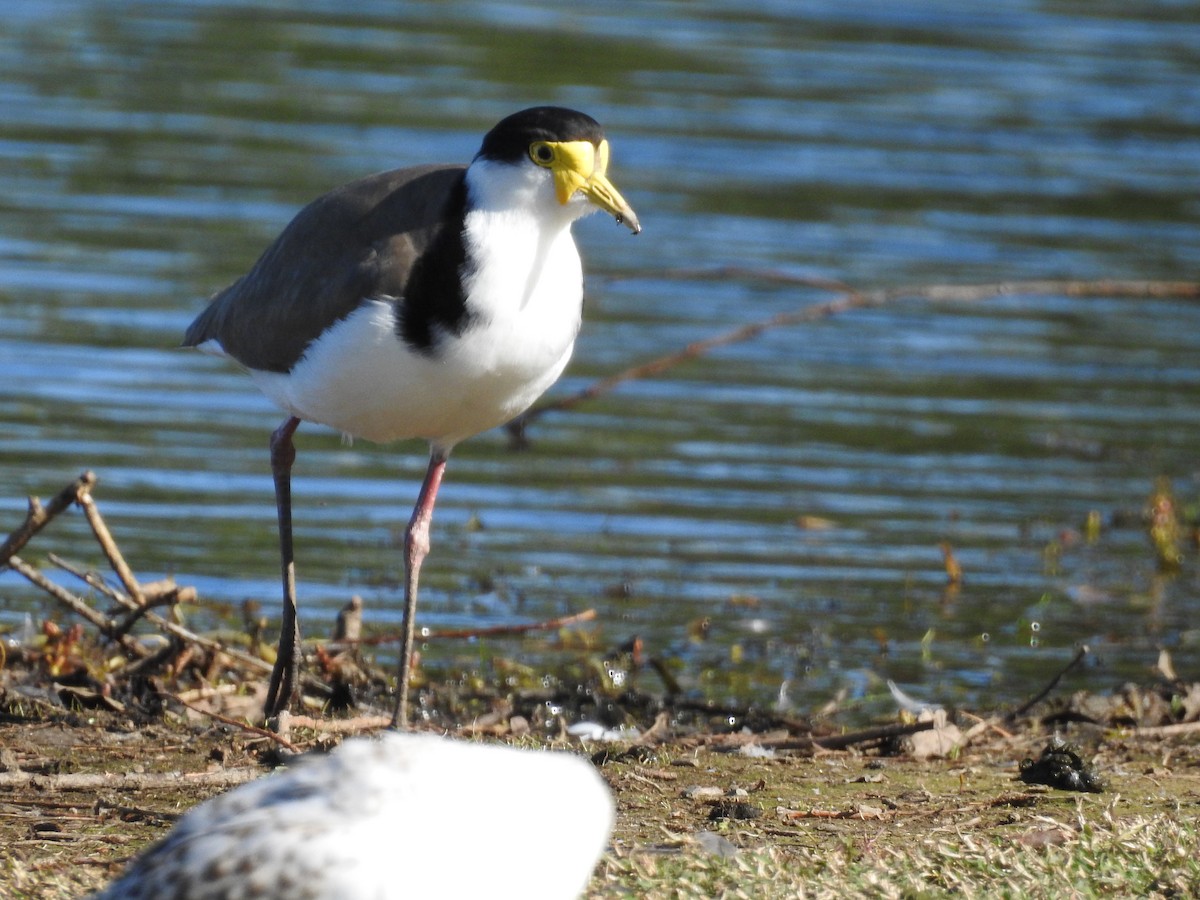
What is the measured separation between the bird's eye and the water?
2.50 m

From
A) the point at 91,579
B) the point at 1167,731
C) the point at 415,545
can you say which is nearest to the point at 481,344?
the point at 415,545

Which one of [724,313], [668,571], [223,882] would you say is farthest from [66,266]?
[223,882]

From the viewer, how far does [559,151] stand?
581 cm

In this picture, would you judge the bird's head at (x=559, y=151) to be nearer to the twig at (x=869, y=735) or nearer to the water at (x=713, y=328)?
the twig at (x=869, y=735)

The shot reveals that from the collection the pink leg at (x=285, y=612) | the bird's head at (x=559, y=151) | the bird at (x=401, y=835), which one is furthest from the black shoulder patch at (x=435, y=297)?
the bird at (x=401, y=835)

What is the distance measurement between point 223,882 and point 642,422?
292 inches

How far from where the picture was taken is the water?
8.68m

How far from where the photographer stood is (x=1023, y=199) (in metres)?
15.6

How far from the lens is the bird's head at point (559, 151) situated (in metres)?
5.81

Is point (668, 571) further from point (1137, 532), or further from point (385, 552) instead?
→ point (1137, 532)

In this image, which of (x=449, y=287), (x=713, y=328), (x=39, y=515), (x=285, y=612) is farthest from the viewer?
(x=713, y=328)

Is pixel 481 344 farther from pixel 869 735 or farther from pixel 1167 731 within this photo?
pixel 1167 731

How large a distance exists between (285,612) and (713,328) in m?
6.17

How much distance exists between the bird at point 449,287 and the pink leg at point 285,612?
1.44 ft
